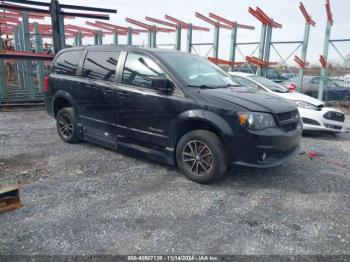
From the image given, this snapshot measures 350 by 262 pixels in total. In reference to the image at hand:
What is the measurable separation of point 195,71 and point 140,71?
2.80 ft

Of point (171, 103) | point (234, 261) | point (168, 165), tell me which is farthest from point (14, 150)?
point (234, 261)

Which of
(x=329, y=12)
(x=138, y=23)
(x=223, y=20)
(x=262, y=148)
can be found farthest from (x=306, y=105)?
(x=138, y=23)

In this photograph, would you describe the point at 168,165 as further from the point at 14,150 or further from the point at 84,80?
the point at 14,150

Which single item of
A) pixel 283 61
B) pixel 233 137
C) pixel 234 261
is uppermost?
pixel 283 61

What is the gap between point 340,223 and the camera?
3039 millimetres

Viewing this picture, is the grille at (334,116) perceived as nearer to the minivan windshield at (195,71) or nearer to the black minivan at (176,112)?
the black minivan at (176,112)

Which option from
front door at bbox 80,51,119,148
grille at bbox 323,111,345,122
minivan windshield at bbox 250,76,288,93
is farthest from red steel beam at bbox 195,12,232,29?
front door at bbox 80,51,119,148

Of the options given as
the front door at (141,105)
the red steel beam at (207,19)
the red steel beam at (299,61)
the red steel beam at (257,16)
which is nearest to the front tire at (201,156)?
the front door at (141,105)

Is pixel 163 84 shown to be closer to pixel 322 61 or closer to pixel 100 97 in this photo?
pixel 100 97

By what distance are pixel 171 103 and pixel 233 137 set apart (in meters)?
0.99

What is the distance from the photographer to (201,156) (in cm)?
386

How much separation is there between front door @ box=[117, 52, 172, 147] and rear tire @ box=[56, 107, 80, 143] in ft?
4.09

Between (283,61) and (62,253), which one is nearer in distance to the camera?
(62,253)

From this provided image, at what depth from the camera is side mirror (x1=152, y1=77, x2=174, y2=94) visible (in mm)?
3859
